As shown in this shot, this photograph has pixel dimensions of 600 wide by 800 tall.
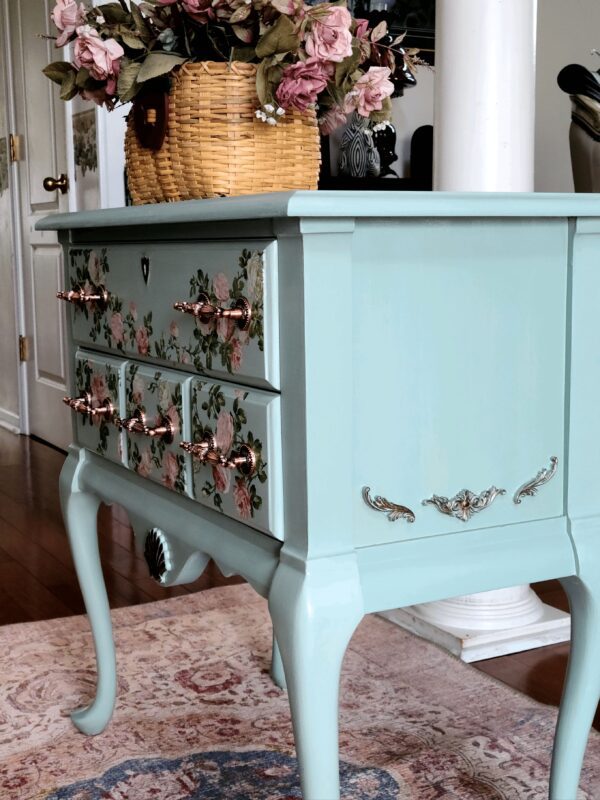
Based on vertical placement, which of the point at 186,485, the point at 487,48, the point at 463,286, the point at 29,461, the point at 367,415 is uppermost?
the point at 487,48

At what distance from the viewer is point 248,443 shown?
48.7 inches

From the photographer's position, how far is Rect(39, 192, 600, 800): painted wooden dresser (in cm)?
115

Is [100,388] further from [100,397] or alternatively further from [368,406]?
[368,406]

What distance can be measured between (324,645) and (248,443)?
25 centimetres

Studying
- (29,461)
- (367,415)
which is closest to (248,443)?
(367,415)

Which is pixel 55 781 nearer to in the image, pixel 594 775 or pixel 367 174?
pixel 594 775

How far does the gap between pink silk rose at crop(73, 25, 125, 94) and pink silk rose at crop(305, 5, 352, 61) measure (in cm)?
29

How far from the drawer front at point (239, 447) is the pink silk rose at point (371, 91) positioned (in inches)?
18.0

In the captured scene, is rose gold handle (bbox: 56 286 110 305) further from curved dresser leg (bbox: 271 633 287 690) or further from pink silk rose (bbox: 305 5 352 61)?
curved dresser leg (bbox: 271 633 287 690)

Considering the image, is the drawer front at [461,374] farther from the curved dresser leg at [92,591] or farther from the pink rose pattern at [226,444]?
the curved dresser leg at [92,591]

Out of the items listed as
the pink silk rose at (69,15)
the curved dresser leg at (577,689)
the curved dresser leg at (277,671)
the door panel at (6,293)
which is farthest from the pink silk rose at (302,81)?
the door panel at (6,293)

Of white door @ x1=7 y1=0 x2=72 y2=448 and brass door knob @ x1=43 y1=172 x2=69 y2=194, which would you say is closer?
brass door knob @ x1=43 y1=172 x2=69 y2=194

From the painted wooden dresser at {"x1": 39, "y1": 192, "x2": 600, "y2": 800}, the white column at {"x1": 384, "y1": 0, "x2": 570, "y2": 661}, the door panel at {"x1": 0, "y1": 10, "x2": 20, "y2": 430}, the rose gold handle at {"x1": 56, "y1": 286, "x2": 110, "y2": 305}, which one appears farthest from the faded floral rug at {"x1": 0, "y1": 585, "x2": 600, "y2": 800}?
the door panel at {"x1": 0, "y1": 10, "x2": 20, "y2": 430}

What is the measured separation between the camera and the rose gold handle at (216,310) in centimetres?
121
